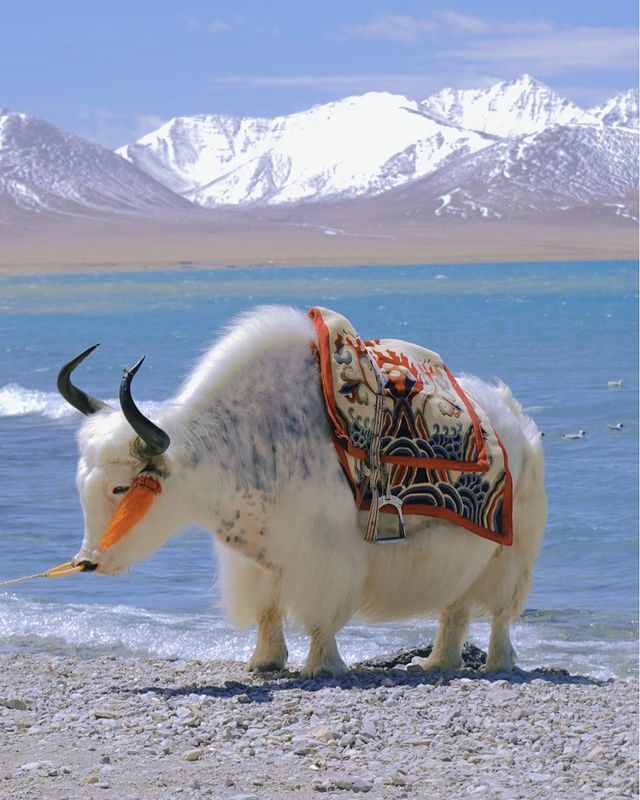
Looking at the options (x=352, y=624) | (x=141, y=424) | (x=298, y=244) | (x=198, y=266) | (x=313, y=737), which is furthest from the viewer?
(x=298, y=244)

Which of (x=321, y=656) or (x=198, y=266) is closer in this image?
(x=321, y=656)

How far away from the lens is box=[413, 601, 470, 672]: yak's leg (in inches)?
217

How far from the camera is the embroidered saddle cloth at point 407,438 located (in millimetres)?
5086

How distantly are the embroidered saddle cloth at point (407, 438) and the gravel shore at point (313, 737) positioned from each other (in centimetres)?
63

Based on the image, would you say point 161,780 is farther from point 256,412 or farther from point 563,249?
point 563,249

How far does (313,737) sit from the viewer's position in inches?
162

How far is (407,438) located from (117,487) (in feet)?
3.62

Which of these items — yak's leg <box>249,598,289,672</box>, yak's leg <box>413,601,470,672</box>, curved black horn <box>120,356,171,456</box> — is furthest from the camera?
yak's leg <box>413,601,470,672</box>

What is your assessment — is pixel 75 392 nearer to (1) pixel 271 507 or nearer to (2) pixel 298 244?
(1) pixel 271 507

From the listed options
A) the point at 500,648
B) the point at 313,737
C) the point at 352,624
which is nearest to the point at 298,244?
the point at 352,624

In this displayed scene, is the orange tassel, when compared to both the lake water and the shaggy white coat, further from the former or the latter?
the lake water

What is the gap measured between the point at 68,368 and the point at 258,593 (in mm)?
1123

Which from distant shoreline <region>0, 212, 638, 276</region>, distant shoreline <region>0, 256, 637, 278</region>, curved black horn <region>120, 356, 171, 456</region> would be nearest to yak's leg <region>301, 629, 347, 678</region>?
curved black horn <region>120, 356, 171, 456</region>

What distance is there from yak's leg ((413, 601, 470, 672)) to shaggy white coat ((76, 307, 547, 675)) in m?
0.01
